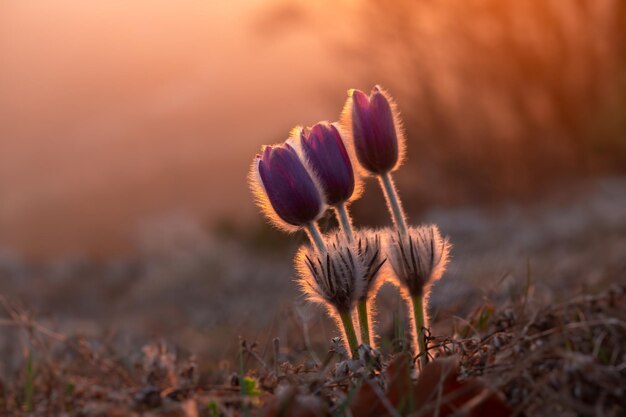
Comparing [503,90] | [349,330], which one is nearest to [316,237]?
[349,330]

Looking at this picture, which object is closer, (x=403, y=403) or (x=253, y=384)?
(x=403, y=403)

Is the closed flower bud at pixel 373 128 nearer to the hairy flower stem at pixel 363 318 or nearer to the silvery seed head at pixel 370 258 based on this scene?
the silvery seed head at pixel 370 258

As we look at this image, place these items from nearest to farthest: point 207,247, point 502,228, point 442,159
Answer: point 502,228 < point 207,247 < point 442,159

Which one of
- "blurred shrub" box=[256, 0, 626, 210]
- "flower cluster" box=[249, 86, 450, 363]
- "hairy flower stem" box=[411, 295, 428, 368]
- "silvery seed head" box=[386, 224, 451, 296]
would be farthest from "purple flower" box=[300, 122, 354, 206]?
"blurred shrub" box=[256, 0, 626, 210]

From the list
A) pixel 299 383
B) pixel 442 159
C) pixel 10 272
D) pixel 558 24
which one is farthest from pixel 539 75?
pixel 299 383

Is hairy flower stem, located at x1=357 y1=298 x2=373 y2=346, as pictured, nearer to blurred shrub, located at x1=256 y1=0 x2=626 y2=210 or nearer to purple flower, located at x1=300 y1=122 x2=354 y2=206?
purple flower, located at x1=300 y1=122 x2=354 y2=206

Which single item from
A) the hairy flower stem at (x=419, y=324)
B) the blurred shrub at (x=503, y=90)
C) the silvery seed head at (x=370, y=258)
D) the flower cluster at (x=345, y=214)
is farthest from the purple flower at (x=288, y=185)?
the blurred shrub at (x=503, y=90)

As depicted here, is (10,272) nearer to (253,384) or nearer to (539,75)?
(539,75)
